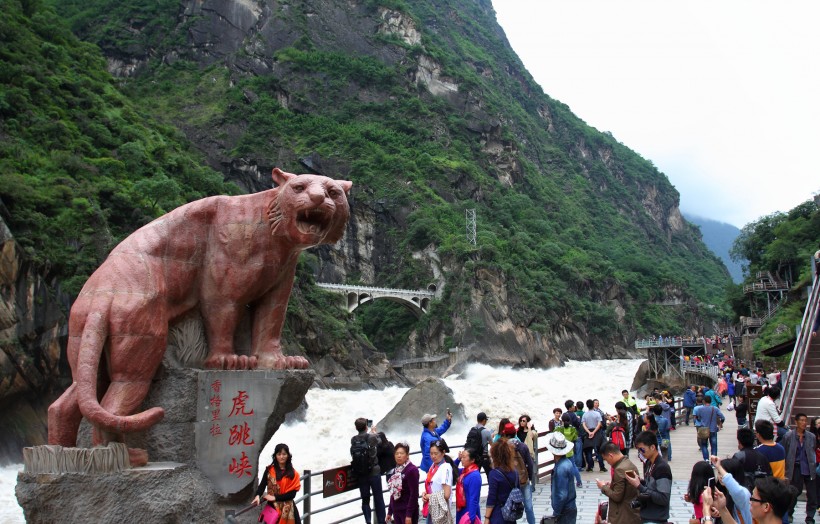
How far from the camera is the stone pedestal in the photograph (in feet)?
17.3

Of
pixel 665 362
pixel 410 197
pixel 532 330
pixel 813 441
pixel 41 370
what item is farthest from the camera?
pixel 410 197

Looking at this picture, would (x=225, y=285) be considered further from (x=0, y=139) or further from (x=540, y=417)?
(x=540, y=417)

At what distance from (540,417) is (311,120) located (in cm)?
5234

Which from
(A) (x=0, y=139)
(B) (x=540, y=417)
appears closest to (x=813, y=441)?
(B) (x=540, y=417)

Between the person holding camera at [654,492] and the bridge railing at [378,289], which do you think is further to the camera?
the bridge railing at [378,289]

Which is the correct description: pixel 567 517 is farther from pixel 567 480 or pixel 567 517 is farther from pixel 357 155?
pixel 357 155

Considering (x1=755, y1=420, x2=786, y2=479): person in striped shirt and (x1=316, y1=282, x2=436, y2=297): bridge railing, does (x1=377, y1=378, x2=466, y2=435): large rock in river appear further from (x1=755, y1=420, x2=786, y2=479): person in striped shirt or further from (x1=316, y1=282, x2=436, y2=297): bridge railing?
(x1=316, y1=282, x2=436, y2=297): bridge railing

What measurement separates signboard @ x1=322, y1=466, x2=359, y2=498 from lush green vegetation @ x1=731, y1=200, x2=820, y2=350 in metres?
24.2

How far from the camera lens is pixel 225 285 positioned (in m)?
6.26

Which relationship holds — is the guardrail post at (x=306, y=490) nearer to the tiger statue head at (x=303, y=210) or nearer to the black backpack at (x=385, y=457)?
the black backpack at (x=385, y=457)

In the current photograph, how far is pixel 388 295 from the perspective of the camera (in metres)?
58.7

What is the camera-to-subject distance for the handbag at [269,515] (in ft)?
18.4

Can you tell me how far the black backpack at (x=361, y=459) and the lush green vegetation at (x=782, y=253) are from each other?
24087 mm

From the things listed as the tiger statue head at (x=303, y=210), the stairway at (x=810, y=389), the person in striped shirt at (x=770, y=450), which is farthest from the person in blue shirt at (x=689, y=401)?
the tiger statue head at (x=303, y=210)
